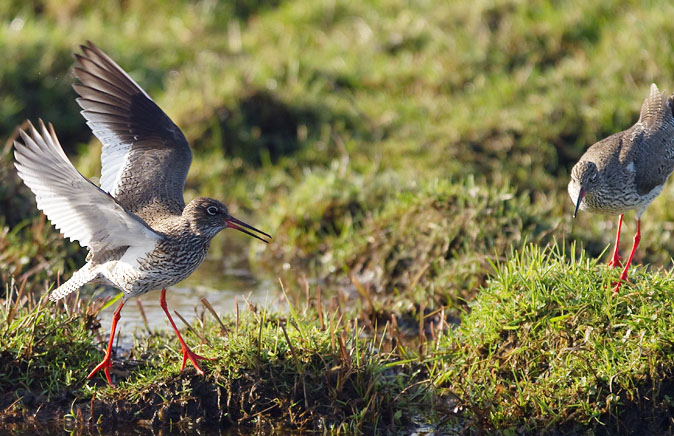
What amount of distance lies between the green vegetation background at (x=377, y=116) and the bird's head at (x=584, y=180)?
932mm

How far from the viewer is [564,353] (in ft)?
17.8

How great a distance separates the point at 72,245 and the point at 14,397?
2.43 metres

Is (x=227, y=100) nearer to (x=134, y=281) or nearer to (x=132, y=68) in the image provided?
(x=132, y=68)

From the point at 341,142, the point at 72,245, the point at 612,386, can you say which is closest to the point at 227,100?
the point at 341,142

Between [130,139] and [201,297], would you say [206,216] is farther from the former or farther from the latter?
[201,297]

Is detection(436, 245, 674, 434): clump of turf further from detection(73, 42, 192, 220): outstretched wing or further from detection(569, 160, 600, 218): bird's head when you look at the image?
detection(73, 42, 192, 220): outstretched wing

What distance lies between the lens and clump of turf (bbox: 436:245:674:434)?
5199mm

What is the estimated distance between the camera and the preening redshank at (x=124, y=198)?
523 centimetres

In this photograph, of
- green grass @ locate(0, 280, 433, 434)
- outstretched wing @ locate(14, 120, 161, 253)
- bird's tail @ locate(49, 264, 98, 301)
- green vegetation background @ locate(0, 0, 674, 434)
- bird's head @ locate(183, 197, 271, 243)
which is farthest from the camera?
green vegetation background @ locate(0, 0, 674, 434)

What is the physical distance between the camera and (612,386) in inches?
205

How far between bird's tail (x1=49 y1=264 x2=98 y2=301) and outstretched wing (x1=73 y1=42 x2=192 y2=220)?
1.99ft

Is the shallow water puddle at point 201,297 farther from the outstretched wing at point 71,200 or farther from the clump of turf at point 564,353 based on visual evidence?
the clump of turf at point 564,353

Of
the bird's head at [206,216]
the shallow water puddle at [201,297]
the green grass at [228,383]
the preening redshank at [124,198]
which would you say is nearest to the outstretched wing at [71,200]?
the preening redshank at [124,198]

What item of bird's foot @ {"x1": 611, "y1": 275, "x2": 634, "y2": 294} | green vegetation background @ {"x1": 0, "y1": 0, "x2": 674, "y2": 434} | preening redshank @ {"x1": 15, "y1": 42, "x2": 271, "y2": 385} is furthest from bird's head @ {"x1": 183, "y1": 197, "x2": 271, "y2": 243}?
bird's foot @ {"x1": 611, "y1": 275, "x2": 634, "y2": 294}
